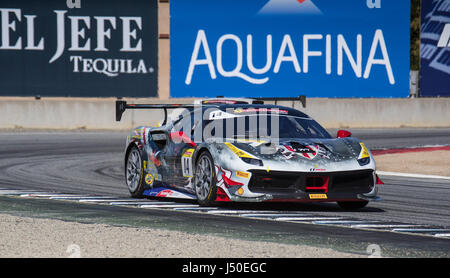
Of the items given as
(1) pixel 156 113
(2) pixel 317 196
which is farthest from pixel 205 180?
(1) pixel 156 113

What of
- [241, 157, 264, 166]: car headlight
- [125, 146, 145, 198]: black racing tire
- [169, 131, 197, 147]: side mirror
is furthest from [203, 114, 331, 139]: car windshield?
[125, 146, 145, 198]: black racing tire

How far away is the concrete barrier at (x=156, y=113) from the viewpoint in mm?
27250

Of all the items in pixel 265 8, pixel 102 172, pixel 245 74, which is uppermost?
pixel 265 8

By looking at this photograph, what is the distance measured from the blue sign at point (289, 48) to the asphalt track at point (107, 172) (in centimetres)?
184

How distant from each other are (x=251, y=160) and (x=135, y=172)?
265 centimetres

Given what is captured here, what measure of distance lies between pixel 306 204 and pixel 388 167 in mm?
5741

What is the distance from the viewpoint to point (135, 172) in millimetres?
13281

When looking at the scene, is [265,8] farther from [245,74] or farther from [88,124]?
[88,124]

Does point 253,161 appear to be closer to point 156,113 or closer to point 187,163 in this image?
point 187,163

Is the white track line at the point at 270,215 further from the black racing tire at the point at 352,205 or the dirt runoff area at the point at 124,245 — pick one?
the dirt runoff area at the point at 124,245

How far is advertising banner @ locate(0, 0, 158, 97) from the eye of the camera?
91.2 feet

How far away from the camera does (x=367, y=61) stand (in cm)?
2912
